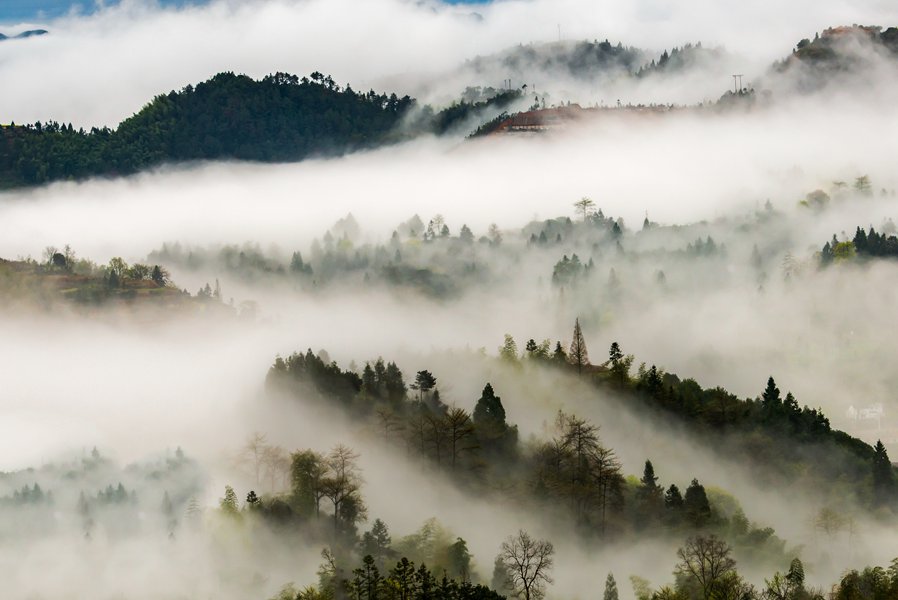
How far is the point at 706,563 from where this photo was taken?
188625 millimetres

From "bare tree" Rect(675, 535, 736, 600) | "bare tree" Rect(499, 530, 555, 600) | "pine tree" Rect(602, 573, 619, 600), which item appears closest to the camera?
"pine tree" Rect(602, 573, 619, 600)

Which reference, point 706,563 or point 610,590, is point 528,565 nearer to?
point 610,590

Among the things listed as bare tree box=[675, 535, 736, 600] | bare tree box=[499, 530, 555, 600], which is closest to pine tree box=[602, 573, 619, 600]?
bare tree box=[499, 530, 555, 600]

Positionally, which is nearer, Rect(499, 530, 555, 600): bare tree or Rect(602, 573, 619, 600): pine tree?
Rect(602, 573, 619, 600): pine tree

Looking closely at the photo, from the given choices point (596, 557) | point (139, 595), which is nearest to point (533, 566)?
point (596, 557)

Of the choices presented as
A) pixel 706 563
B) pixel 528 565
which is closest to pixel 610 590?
pixel 528 565

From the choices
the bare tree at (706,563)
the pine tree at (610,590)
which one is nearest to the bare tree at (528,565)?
the pine tree at (610,590)

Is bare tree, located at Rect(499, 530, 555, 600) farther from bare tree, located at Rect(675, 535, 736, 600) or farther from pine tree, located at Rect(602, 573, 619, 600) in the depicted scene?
bare tree, located at Rect(675, 535, 736, 600)

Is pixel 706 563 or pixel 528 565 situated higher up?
pixel 528 565

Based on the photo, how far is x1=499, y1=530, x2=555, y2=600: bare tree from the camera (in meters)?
184

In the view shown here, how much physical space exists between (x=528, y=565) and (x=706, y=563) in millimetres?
20264

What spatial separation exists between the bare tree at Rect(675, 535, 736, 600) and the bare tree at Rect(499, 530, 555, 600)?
574 inches

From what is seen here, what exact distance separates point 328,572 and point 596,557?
3348cm

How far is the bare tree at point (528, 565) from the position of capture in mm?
183500
